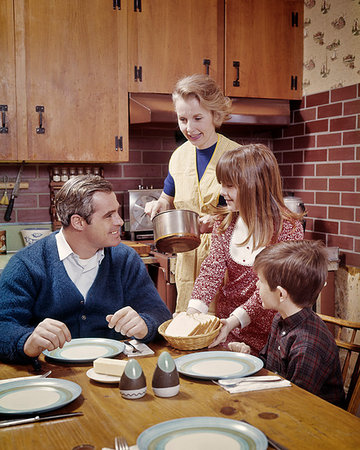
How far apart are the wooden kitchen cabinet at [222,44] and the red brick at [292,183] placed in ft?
1.96

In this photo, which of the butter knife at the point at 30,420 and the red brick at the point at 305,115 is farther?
the red brick at the point at 305,115

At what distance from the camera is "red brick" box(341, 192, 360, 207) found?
318 centimetres

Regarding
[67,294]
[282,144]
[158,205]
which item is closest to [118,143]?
[158,205]

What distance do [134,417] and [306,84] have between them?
310 centimetres

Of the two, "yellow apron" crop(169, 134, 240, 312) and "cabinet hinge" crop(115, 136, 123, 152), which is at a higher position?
"cabinet hinge" crop(115, 136, 123, 152)

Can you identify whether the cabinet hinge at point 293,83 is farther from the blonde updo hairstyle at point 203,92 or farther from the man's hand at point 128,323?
the man's hand at point 128,323

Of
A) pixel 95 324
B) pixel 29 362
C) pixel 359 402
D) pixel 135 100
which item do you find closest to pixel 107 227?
pixel 95 324

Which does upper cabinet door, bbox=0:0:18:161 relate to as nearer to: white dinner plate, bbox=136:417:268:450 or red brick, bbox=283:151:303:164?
red brick, bbox=283:151:303:164

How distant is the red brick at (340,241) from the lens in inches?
128

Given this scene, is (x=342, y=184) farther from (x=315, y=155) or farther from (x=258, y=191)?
(x=258, y=191)

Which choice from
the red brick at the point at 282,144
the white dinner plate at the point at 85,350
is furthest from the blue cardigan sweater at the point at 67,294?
the red brick at the point at 282,144

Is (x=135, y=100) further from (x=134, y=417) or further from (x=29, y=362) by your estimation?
(x=134, y=417)

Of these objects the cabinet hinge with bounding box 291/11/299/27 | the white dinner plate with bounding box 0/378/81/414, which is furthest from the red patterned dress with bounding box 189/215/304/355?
the cabinet hinge with bounding box 291/11/299/27

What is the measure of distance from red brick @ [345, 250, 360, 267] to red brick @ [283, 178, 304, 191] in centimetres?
67
